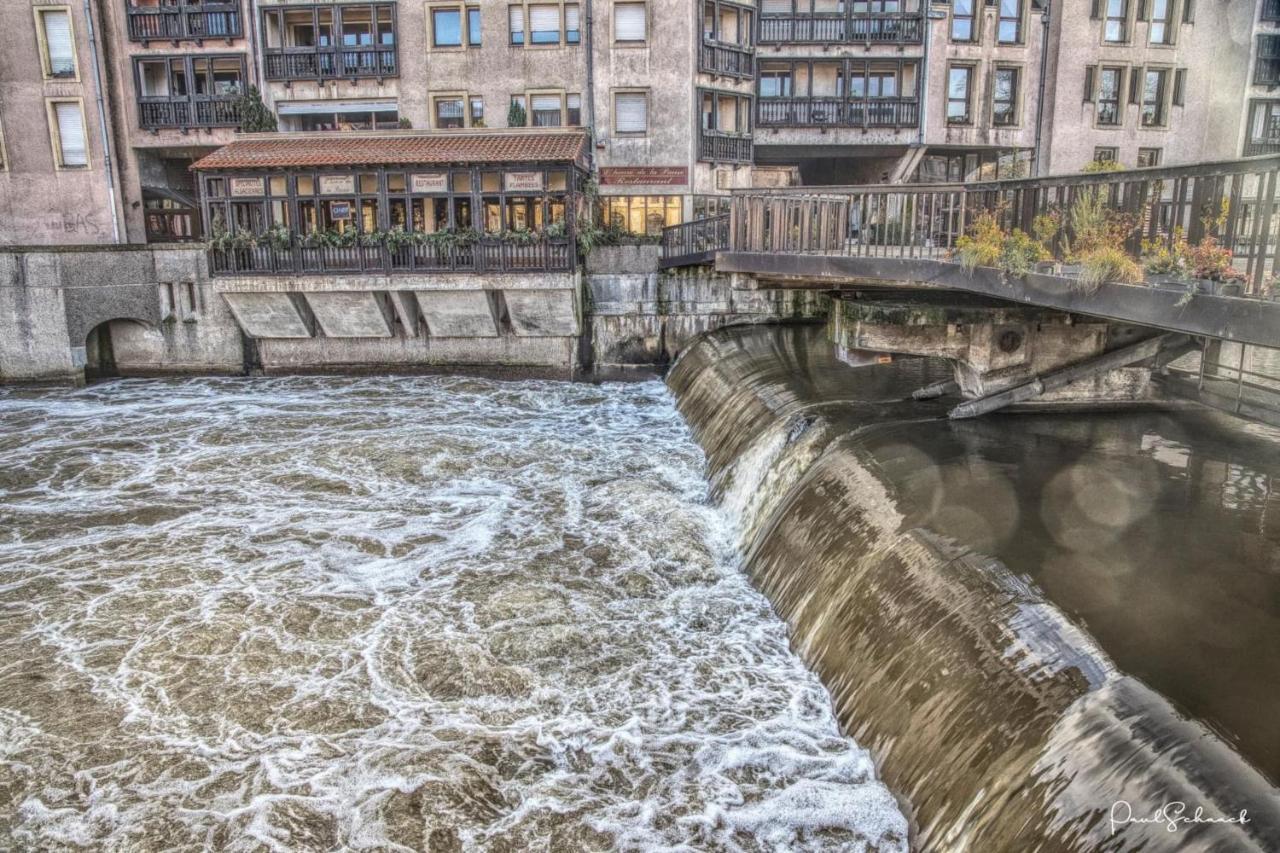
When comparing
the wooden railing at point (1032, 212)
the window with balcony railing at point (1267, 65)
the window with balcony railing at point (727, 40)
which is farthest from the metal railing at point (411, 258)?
the window with balcony railing at point (1267, 65)

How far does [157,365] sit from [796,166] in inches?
960

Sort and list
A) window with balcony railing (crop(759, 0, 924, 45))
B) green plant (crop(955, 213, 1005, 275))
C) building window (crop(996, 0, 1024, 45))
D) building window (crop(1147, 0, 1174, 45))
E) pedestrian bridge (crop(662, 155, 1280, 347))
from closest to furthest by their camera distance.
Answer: pedestrian bridge (crop(662, 155, 1280, 347)), green plant (crop(955, 213, 1005, 275)), window with balcony railing (crop(759, 0, 924, 45)), building window (crop(996, 0, 1024, 45)), building window (crop(1147, 0, 1174, 45))

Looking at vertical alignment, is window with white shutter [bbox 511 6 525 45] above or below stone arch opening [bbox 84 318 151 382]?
above

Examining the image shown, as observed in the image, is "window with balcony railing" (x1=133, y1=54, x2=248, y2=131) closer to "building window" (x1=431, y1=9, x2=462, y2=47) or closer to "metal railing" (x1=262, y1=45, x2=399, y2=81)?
"metal railing" (x1=262, y1=45, x2=399, y2=81)

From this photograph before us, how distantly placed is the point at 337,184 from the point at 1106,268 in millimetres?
21462

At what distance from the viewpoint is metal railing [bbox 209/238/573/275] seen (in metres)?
24.6

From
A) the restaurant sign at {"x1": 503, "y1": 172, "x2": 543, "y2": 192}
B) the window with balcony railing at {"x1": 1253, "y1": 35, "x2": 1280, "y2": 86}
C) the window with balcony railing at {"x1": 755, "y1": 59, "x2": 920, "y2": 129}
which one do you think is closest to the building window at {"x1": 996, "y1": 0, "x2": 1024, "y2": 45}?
the window with balcony railing at {"x1": 755, "y1": 59, "x2": 920, "y2": 129}

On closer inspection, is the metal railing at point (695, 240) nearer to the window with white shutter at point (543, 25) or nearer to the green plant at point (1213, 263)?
Result: the window with white shutter at point (543, 25)

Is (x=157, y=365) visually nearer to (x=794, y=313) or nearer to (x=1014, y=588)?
(x=794, y=313)

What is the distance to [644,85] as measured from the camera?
30.5 meters

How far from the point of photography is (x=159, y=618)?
1076 centimetres

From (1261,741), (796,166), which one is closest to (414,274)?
(796,166)

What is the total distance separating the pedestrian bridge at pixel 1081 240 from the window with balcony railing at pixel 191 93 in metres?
23.0

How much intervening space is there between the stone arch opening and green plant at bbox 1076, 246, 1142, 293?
85.8ft
